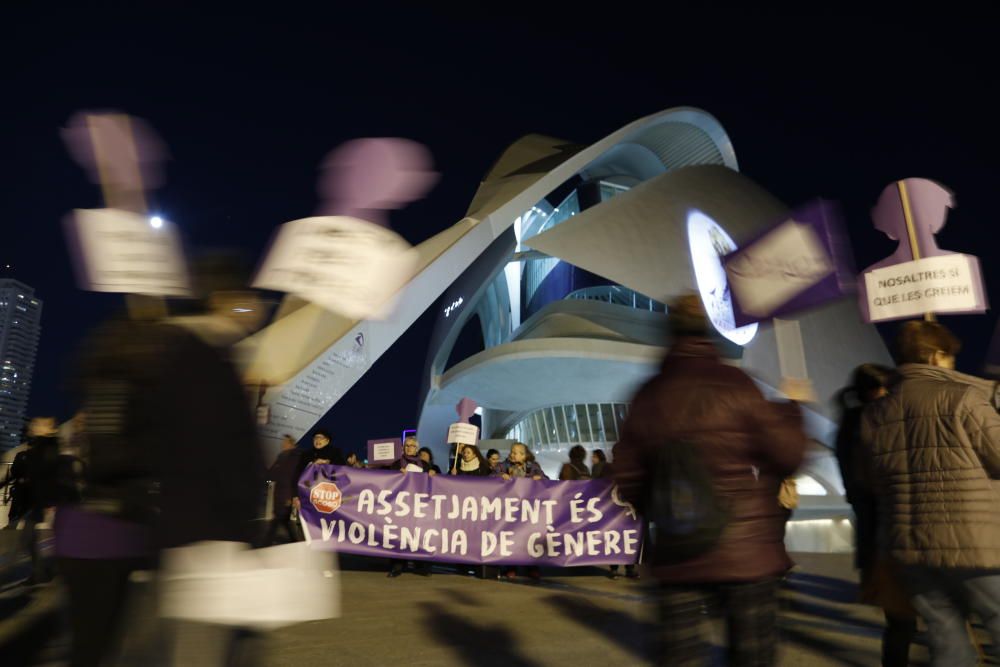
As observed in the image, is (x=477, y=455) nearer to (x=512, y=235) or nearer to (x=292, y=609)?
(x=292, y=609)

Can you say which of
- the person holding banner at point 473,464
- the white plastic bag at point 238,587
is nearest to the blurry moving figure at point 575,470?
the person holding banner at point 473,464

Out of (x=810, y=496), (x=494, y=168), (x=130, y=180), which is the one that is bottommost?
(x=810, y=496)

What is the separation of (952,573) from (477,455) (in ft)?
21.7

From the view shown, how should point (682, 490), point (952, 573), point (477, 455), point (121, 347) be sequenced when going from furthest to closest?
point (477, 455)
point (952, 573)
point (121, 347)
point (682, 490)

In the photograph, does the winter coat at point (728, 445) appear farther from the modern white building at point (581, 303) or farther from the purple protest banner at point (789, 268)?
the modern white building at point (581, 303)

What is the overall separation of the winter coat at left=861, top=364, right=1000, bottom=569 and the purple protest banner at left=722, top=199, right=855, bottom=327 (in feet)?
1.75

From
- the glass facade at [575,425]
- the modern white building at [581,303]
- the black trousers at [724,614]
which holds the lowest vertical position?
the black trousers at [724,614]

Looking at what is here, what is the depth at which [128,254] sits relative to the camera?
2584 mm

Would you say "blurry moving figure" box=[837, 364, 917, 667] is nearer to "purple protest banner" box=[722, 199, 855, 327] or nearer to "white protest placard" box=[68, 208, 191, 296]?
"purple protest banner" box=[722, 199, 855, 327]

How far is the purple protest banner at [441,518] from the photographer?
7.28 metres

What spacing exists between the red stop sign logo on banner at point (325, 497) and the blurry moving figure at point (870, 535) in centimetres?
488

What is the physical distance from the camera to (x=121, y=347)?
2168 millimetres

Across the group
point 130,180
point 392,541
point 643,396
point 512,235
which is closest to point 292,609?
point 643,396

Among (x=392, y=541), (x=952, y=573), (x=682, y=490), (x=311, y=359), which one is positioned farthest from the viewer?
(x=311, y=359)
